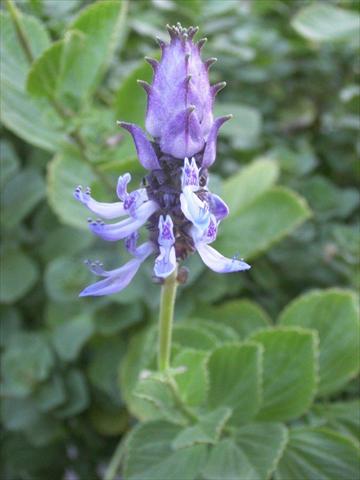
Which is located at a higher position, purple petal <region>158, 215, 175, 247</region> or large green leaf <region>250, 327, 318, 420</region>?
→ purple petal <region>158, 215, 175, 247</region>

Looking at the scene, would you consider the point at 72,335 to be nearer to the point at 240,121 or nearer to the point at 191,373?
the point at 191,373

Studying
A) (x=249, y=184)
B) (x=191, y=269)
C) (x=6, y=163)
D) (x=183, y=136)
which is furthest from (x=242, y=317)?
(x=183, y=136)

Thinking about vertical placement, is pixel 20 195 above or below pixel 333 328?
above

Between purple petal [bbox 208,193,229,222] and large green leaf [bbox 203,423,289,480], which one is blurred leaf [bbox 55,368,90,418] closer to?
large green leaf [bbox 203,423,289,480]

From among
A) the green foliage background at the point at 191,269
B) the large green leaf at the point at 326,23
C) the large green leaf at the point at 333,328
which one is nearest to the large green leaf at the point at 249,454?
the green foliage background at the point at 191,269

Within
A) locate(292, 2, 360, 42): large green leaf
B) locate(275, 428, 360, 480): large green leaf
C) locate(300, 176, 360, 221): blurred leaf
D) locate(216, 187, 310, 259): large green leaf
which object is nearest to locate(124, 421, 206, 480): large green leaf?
locate(275, 428, 360, 480): large green leaf

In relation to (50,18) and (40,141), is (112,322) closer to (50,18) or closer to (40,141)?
(40,141)
